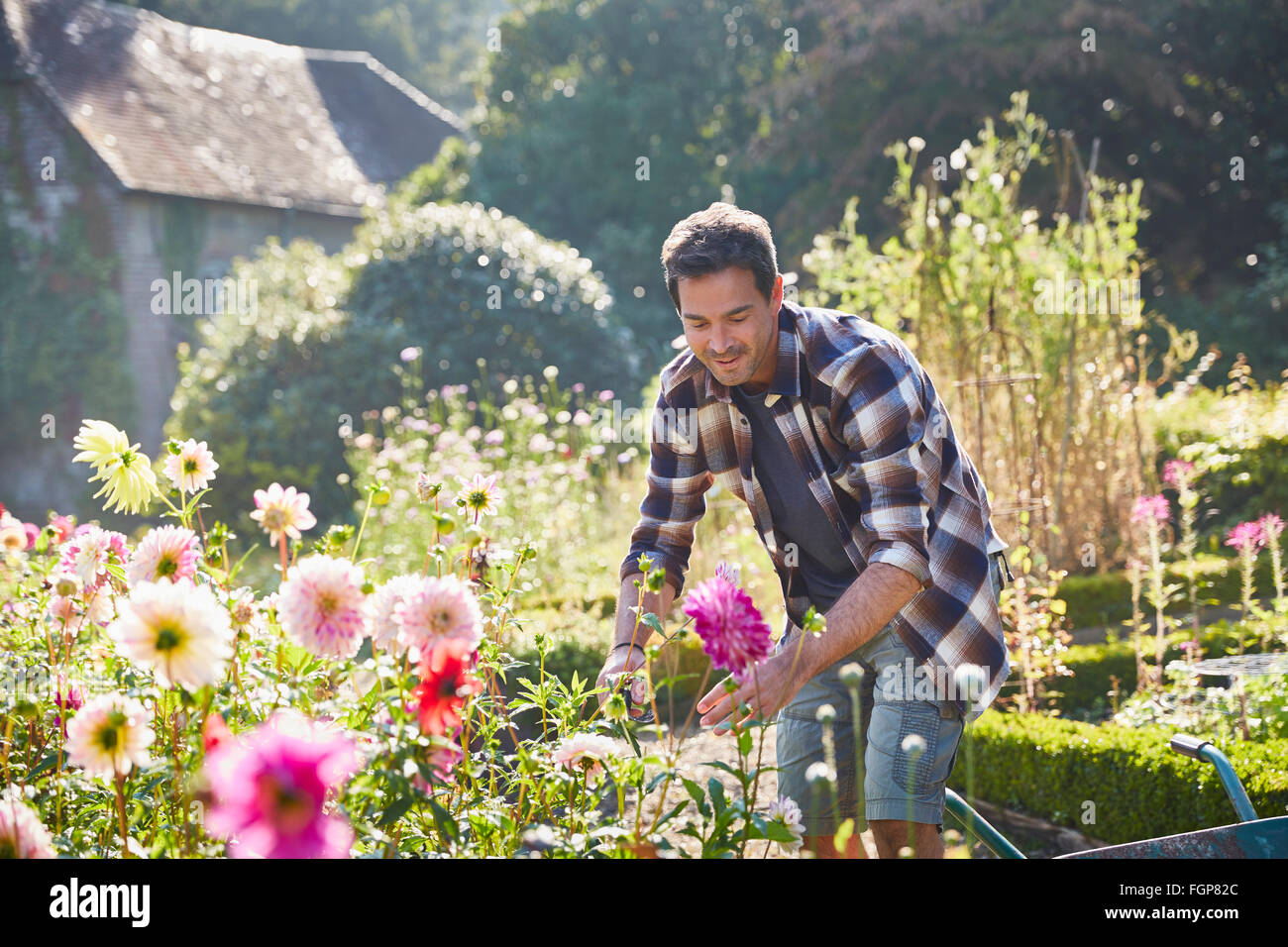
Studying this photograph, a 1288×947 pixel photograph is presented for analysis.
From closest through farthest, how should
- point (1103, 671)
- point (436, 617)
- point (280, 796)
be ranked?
point (280, 796)
point (436, 617)
point (1103, 671)

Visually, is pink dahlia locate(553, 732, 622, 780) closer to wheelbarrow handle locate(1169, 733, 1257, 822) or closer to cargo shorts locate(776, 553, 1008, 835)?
cargo shorts locate(776, 553, 1008, 835)

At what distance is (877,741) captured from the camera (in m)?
2.44

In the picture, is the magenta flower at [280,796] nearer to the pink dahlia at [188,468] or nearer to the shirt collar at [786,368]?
the pink dahlia at [188,468]

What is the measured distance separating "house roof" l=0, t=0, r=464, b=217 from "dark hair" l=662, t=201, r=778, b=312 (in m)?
16.2

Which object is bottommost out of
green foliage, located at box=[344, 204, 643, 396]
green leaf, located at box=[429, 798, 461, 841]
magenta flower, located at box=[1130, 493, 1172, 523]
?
green leaf, located at box=[429, 798, 461, 841]

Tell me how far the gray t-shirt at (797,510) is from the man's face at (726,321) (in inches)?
6.7

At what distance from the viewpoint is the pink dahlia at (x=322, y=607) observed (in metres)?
1.40

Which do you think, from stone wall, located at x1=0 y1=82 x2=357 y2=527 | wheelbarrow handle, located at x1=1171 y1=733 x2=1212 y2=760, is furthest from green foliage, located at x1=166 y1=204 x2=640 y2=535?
wheelbarrow handle, located at x1=1171 y1=733 x2=1212 y2=760

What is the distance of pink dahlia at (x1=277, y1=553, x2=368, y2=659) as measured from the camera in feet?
4.58

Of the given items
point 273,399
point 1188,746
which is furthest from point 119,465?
point 273,399

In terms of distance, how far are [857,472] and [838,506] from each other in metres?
0.19

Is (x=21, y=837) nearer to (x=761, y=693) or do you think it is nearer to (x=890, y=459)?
(x=761, y=693)

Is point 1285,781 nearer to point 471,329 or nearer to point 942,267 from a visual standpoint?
point 942,267

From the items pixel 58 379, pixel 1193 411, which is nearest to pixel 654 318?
pixel 58 379
